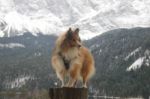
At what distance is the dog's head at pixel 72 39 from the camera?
1144cm

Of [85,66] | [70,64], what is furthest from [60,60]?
[85,66]

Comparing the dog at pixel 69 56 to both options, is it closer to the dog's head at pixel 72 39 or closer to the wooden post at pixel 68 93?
the dog's head at pixel 72 39

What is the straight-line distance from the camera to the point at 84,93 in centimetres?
1014

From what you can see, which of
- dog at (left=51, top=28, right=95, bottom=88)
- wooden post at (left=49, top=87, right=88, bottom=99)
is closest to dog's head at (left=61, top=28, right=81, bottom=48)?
dog at (left=51, top=28, right=95, bottom=88)

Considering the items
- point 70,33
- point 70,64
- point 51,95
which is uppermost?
point 70,33

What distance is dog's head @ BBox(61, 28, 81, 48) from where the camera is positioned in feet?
37.5

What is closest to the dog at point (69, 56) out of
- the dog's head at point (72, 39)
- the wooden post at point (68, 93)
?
the dog's head at point (72, 39)

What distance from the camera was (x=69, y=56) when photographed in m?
11.3

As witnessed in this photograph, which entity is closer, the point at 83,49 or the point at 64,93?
the point at 64,93

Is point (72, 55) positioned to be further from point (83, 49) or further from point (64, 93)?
point (64, 93)

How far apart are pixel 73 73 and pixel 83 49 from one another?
66 cm

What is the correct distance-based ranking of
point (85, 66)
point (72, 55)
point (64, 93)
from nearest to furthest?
point (64, 93)
point (72, 55)
point (85, 66)

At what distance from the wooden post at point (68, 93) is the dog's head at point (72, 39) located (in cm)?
143

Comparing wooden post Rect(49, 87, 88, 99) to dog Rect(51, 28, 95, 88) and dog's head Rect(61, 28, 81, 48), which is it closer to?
dog Rect(51, 28, 95, 88)
